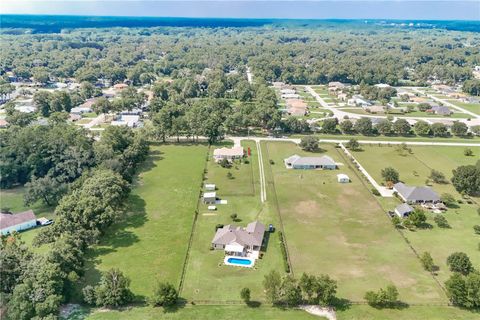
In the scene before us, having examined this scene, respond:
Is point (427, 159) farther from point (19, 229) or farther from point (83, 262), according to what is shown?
point (19, 229)

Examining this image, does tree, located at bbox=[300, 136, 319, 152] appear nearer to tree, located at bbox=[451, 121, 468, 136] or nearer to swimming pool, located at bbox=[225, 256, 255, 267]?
tree, located at bbox=[451, 121, 468, 136]

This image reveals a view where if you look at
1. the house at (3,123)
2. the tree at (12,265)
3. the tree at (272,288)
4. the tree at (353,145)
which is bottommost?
the tree at (353,145)

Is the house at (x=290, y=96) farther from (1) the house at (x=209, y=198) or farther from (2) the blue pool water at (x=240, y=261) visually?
(2) the blue pool water at (x=240, y=261)

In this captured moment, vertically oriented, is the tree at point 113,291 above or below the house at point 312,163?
above

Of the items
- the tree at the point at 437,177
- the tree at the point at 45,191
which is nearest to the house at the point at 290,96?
the tree at the point at 437,177

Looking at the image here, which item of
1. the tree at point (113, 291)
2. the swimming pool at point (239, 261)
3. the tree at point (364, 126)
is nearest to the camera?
the tree at point (113, 291)

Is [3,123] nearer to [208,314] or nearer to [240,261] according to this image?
[240,261]

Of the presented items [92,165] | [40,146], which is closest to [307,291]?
[92,165]
